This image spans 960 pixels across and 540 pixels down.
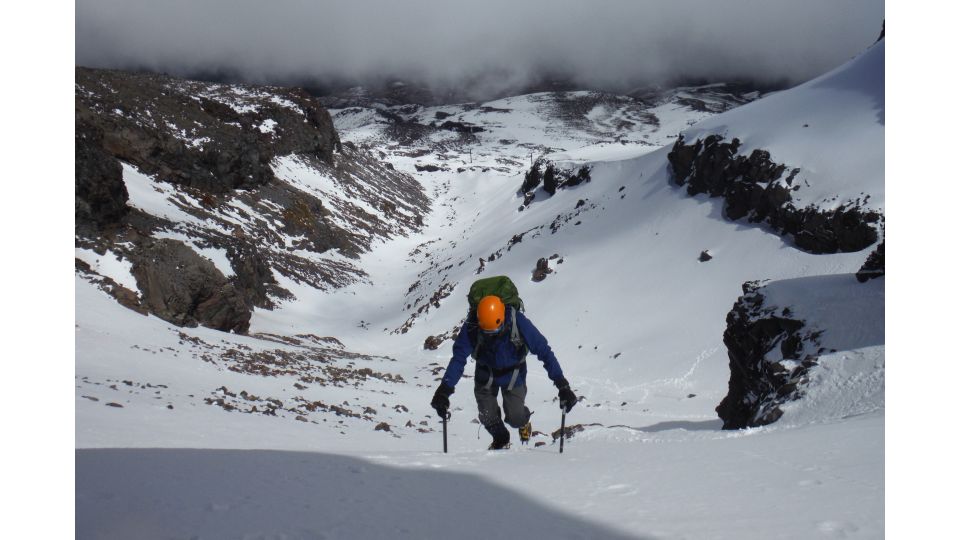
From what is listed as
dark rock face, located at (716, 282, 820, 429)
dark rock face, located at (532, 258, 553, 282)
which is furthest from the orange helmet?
dark rock face, located at (532, 258, 553, 282)

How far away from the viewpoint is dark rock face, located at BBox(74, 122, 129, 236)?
18453mm

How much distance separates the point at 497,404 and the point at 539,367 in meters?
12.2

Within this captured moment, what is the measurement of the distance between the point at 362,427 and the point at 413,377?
7.19 metres

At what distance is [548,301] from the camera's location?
23016mm

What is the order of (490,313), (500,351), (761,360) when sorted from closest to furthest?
(490,313)
(500,351)
(761,360)

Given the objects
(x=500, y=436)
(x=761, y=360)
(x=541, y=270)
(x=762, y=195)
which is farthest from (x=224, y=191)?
(x=500, y=436)

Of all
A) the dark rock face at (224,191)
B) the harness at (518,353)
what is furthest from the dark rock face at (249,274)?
the harness at (518,353)

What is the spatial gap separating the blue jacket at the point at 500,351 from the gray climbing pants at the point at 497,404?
161mm

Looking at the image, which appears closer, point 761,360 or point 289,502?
point 289,502

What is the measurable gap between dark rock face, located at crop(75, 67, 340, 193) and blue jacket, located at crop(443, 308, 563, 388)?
29.6 meters

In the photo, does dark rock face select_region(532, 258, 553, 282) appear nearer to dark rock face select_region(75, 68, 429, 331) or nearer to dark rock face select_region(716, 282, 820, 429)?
dark rock face select_region(75, 68, 429, 331)

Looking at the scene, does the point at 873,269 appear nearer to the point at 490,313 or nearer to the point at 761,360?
the point at 761,360

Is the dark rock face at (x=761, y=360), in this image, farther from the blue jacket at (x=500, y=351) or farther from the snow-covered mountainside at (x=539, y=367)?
the blue jacket at (x=500, y=351)

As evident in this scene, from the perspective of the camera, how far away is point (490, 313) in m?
5.96
